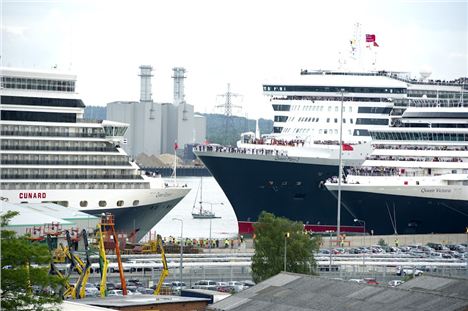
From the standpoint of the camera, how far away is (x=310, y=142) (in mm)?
103312

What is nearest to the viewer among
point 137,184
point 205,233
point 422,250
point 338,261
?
point 338,261

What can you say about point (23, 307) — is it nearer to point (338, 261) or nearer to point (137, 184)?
point (338, 261)

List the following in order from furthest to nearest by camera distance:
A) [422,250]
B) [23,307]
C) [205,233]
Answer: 1. [205,233]
2. [422,250]
3. [23,307]

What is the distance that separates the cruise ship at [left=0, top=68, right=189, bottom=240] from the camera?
88438mm

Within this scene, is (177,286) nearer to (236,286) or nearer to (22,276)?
(236,286)

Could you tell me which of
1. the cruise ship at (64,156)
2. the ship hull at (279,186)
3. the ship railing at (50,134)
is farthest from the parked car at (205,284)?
the ship hull at (279,186)

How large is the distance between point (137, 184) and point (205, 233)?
24.1 m

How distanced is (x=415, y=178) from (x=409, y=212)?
6.55 ft

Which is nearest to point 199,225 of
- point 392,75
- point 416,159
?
point 392,75

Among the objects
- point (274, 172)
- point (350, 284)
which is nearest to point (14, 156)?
point (274, 172)

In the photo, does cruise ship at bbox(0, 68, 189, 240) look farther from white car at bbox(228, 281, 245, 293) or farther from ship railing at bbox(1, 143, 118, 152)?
white car at bbox(228, 281, 245, 293)

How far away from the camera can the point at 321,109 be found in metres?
107

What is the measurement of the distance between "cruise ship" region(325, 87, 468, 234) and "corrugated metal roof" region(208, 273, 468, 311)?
149 ft

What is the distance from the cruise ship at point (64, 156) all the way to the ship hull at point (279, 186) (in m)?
10.9
